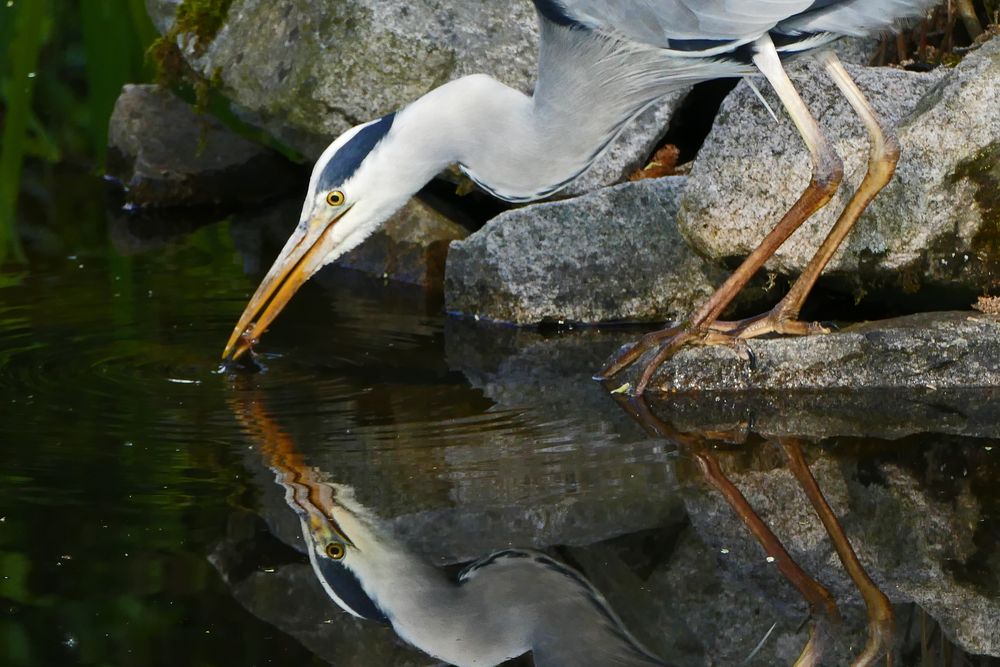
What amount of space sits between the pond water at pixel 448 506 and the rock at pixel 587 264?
10.6 inches

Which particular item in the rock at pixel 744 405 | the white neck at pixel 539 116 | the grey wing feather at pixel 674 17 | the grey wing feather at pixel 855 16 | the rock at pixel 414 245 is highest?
the grey wing feather at pixel 855 16

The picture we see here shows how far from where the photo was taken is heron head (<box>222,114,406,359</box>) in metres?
4.59

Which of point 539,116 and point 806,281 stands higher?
point 539,116

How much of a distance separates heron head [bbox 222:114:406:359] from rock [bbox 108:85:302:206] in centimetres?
359

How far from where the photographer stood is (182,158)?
8.28 m

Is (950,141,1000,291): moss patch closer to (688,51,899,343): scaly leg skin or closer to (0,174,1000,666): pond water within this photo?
(688,51,899,343): scaly leg skin

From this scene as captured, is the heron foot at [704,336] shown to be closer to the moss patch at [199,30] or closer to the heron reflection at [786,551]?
the heron reflection at [786,551]

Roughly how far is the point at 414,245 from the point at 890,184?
2.39 m

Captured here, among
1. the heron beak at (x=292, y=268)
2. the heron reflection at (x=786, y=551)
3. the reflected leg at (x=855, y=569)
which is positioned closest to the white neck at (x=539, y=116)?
the heron beak at (x=292, y=268)

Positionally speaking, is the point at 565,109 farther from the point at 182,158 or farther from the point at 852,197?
the point at 182,158

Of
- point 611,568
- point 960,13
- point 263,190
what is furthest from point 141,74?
point 611,568

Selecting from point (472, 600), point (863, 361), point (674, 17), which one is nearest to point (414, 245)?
point (674, 17)

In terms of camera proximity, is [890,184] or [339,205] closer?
[339,205]

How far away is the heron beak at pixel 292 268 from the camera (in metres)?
4.70
